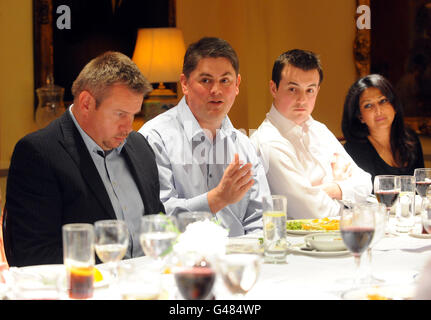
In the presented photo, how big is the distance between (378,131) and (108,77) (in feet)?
6.98

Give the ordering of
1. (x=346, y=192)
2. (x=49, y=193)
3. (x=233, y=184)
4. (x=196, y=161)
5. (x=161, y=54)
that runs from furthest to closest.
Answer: (x=161, y=54) → (x=346, y=192) → (x=196, y=161) → (x=233, y=184) → (x=49, y=193)

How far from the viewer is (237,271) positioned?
1322 millimetres

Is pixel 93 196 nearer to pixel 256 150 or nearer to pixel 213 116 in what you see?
pixel 213 116

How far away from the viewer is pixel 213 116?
328 cm

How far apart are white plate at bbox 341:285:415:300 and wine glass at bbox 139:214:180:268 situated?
0.43 m

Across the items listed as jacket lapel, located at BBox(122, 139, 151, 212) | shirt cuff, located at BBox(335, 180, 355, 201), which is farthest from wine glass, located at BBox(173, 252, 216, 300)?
shirt cuff, located at BBox(335, 180, 355, 201)

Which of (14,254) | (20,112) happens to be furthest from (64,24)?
(14,254)

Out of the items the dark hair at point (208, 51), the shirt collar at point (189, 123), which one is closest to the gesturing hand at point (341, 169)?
the shirt collar at point (189, 123)

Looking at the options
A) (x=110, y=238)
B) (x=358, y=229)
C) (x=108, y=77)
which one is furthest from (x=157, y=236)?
(x=108, y=77)

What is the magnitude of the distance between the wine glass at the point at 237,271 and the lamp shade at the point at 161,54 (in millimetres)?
3651

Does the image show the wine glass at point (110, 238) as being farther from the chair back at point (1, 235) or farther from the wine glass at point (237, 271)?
the chair back at point (1, 235)

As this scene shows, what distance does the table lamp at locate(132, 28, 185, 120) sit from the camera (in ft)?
16.1

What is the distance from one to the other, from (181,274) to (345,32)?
15.2 ft

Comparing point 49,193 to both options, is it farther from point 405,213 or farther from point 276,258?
point 405,213
